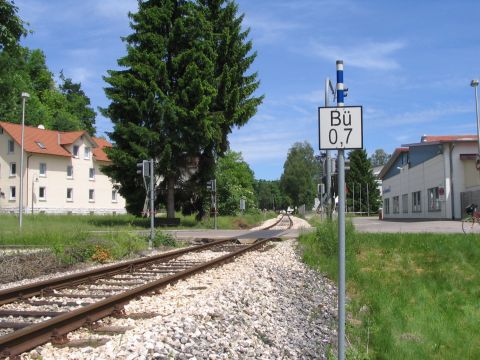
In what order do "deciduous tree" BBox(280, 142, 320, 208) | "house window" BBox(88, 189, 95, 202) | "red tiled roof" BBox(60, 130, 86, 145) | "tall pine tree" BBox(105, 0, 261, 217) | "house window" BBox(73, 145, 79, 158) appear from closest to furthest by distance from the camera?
"tall pine tree" BBox(105, 0, 261, 217) < "red tiled roof" BBox(60, 130, 86, 145) < "house window" BBox(73, 145, 79, 158) < "house window" BBox(88, 189, 95, 202) < "deciduous tree" BBox(280, 142, 320, 208)

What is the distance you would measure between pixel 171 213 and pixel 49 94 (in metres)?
59.5

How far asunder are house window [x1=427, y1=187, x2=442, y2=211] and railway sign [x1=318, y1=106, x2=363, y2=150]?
3447cm

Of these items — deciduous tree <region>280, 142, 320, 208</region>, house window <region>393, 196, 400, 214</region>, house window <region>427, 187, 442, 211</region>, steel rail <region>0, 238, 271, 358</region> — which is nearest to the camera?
steel rail <region>0, 238, 271, 358</region>

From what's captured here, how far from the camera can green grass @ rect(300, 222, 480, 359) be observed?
750 centimetres

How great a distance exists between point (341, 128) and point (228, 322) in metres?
2.60

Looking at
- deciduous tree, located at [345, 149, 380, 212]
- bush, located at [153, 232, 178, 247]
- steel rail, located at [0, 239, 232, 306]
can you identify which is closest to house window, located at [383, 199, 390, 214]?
deciduous tree, located at [345, 149, 380, 212]

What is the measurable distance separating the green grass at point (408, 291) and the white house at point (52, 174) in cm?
4404

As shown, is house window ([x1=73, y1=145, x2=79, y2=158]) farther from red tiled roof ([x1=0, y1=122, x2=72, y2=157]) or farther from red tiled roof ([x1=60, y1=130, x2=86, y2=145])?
red tiled roof ([x1=0, y1=122, x2=72, y2=157])

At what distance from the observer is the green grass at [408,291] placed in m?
7.50

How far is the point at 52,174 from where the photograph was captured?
6062cm

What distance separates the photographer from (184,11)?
3506 centimetres

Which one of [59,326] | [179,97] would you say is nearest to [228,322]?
[59,326]

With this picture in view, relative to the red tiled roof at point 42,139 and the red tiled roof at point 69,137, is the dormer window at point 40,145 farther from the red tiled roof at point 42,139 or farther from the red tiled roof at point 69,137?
the red tiled roof at point 69,137

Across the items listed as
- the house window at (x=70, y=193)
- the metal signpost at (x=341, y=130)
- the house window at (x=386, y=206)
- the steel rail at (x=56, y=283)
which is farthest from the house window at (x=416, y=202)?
the metal signpost at (x=341, y=130)
